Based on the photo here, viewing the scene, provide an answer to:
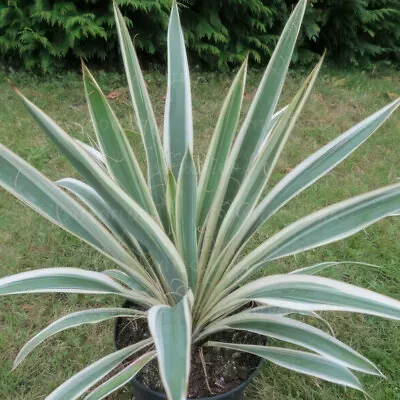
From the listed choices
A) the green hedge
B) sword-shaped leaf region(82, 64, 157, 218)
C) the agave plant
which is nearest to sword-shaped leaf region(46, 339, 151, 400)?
the agave plant

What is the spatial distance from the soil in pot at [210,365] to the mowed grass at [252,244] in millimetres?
267

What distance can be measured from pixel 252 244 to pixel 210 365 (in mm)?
879

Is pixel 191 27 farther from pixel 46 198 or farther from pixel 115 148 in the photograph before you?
pixel 46 198

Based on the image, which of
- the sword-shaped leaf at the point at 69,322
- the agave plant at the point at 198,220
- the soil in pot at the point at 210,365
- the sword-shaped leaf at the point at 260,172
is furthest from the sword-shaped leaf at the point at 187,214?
the soil in pot at the point at 210,365

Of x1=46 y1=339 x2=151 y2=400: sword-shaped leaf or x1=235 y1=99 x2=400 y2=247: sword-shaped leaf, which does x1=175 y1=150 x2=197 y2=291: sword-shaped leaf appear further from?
x1=46 y1=339 x2=151 y2=400: sword-shaped leaf

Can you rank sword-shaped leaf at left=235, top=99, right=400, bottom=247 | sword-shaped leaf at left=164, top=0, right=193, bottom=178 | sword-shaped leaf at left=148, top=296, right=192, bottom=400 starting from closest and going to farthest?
sword-shaped leaf at left=148, top=296, right=192, bottom=400 → sword-shaped leaf at left=235, top=99, right=400, bottom=247 → sword-shaped leaf at left=164, top=0, right=193, bottom=178

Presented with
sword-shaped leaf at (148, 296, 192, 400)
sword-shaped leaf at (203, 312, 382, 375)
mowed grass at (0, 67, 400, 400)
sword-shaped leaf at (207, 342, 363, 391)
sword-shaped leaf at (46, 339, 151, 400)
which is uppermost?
sword-shaped leaf at (148, 296, 192, 400)

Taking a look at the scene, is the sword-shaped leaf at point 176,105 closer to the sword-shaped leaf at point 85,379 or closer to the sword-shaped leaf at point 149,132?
the sword-shaped leaf at point 149,132

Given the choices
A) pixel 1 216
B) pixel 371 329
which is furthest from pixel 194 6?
pixel 371 329

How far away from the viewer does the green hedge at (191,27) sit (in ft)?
10.9

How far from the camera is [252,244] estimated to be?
2.10 meters

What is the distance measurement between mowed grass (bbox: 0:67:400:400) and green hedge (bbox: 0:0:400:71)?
216mm

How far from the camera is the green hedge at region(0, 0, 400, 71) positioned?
333 centimetres

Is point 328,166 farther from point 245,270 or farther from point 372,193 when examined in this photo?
point 245,270
